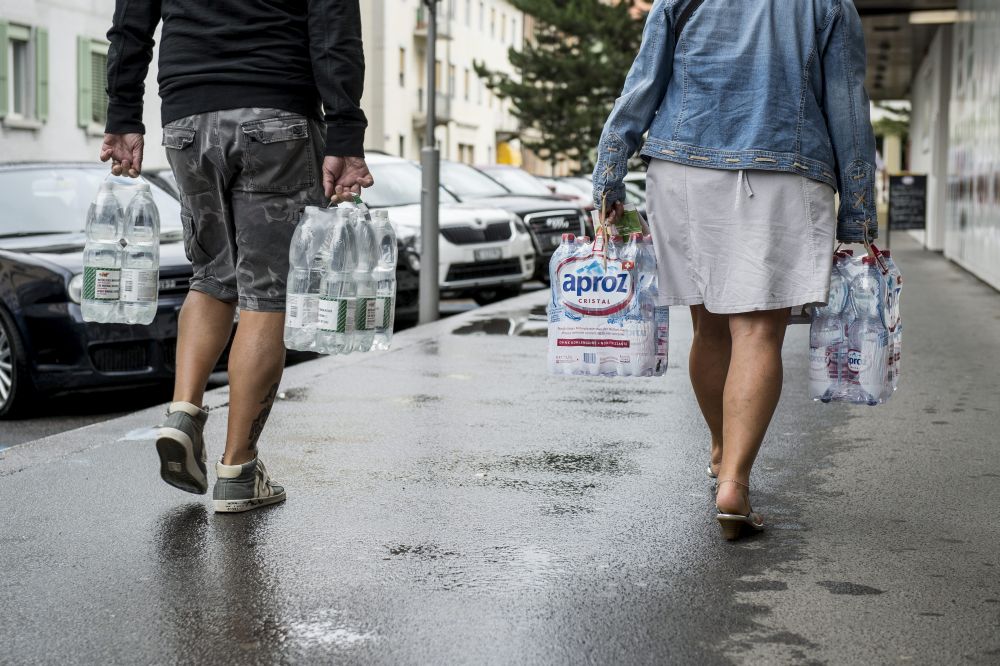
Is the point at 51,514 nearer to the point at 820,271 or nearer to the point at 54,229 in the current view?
the point at 820,271

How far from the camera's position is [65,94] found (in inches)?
1103

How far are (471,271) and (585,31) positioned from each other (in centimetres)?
3666

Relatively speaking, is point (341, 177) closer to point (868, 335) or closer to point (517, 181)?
point (868, 335)

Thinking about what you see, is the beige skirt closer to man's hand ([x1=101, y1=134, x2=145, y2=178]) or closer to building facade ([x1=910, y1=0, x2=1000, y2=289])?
man's hand ([x1=101, y1=134, x2=145, y2=178])

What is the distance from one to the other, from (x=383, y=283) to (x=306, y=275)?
265 millimetres

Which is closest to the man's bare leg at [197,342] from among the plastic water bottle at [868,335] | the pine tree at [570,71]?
the plastic water bottle at [868,335]

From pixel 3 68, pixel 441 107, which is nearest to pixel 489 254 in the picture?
pixel 3 68

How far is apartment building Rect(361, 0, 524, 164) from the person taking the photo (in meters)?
50.2

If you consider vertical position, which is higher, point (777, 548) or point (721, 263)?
point (721, 263)

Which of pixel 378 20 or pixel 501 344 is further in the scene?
pixel 378 20

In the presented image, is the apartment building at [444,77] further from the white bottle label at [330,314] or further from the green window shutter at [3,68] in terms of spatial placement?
the white bottle label at [330,314]

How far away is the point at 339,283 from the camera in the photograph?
428 centimetres

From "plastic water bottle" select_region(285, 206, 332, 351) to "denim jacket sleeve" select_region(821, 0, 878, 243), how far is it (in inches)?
59.2

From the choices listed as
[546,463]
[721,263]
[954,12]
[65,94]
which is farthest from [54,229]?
[65,94]
